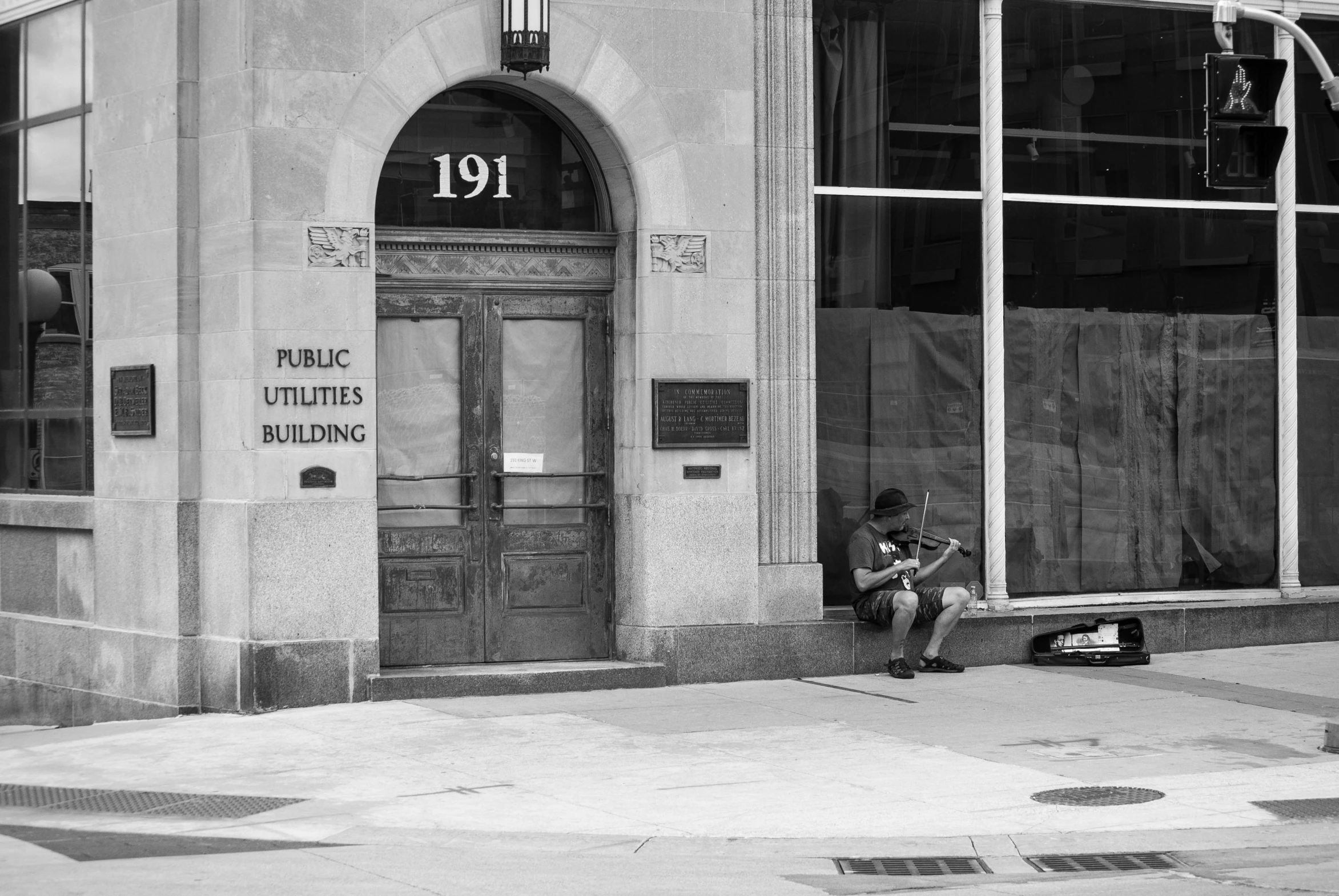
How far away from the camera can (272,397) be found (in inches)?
492

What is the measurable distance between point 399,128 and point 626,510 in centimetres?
341

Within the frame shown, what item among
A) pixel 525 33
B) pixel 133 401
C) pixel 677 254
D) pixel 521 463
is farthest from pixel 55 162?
pixel 677 254

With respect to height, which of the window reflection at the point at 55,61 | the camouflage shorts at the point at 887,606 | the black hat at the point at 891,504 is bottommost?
the camouflage shorts at the point at 887,606

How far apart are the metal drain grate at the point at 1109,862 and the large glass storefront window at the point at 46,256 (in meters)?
8.90

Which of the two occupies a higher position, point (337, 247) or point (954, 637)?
point (337, 247)

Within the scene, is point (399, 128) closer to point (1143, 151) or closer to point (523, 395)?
point (523, 395)

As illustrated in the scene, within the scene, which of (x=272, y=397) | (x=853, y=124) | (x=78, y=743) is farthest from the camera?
(x=853, y=124)

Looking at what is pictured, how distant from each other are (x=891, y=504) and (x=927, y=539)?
2.07 feet

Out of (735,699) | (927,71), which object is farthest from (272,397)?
(927,71)

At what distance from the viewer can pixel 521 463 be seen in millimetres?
13727

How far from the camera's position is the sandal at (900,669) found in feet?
45.3

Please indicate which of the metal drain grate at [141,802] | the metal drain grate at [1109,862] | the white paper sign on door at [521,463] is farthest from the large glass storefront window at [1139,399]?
the metal drain grate at [141,802]

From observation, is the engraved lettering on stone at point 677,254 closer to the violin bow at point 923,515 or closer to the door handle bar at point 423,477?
the door handle bar at point 423,477

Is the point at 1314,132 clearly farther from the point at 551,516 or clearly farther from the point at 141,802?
the point at 141,802
